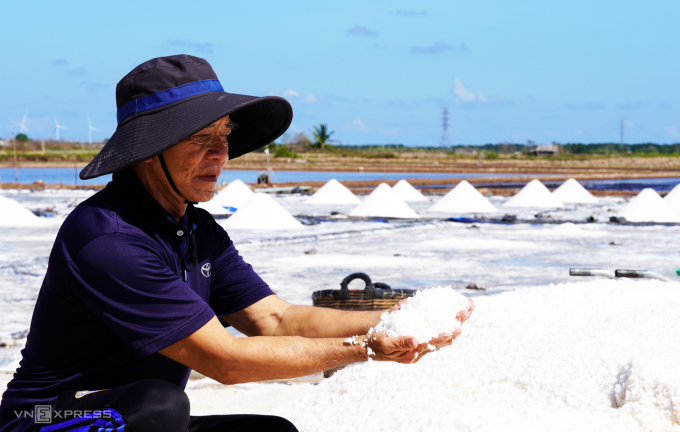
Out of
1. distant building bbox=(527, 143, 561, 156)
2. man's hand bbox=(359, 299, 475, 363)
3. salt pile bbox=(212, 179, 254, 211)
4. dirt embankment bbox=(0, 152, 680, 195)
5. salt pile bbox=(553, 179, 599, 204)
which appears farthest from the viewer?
distant building bbox=(527, 143, 561, 156)

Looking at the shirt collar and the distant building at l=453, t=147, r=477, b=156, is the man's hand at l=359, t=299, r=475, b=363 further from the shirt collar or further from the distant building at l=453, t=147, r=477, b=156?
the distant building at l=453, t=147, r=477, b=156

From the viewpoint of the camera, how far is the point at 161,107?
1.22m

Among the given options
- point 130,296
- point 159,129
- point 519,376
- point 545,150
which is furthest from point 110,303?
point 545,150

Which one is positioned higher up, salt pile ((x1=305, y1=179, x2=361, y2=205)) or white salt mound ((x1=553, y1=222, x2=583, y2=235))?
salt pile ((x1=305, y1=179, x2=361, y2=205))

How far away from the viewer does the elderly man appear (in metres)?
1.10

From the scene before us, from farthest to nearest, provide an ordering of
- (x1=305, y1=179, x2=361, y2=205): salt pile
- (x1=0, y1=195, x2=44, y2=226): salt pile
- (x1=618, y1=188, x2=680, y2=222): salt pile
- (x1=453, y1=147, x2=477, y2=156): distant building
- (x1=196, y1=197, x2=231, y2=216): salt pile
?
(x1=453, y1=147, x2=477, y2=156): distant building
(x1=305, y1=179, x2=361, y2=205): salt pile
(x1=196, y1=197, x2=231, y2=216): salt pile
(x1=618, y1=188, x2=680, y2=222): salt pile
(x1=0, y1=195, x2=44, y2=226): salt pile

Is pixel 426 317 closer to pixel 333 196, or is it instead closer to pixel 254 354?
pixel 254 354

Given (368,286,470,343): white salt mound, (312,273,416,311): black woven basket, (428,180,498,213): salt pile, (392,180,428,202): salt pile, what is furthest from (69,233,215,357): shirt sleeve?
(392,180,428,202): salt pile

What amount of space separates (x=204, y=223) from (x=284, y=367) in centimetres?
39

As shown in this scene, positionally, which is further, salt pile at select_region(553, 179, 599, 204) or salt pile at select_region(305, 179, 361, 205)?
salt pile at select_region(553, 179, 599, 204)

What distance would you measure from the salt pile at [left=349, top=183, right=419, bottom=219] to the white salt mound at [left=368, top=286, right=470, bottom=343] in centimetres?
869

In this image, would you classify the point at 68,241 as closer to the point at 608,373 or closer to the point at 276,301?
the point at 276,301

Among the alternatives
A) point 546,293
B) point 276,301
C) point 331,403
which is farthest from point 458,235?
point 276,301

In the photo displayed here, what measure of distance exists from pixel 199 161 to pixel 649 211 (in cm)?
952
